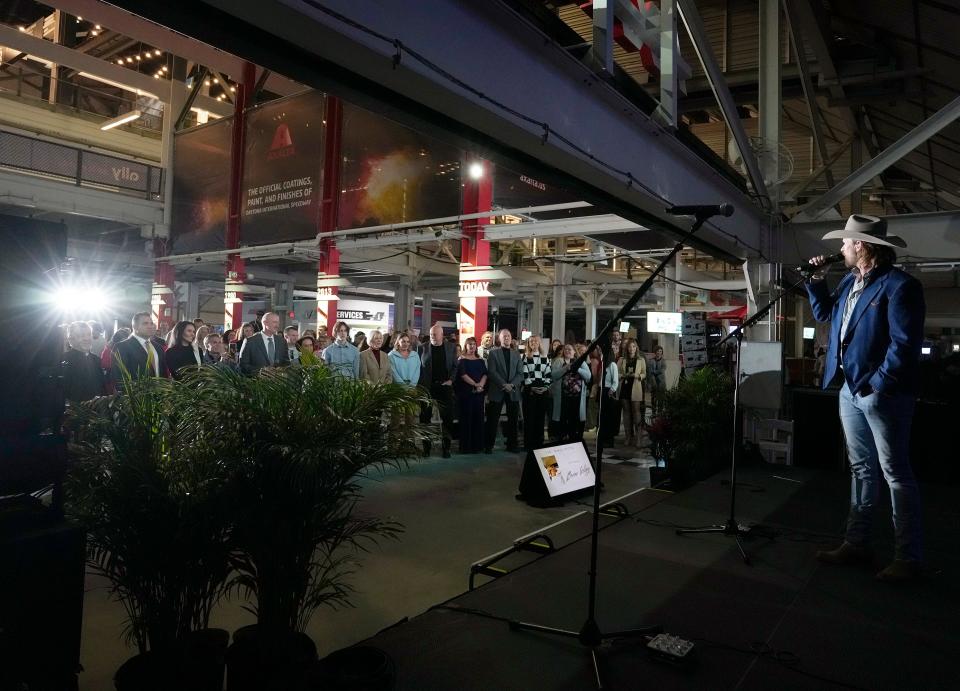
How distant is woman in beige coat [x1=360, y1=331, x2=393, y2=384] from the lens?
7238mm

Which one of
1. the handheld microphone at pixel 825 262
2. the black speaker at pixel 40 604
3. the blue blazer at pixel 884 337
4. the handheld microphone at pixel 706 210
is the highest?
the handheld microphone at pixel 706 210

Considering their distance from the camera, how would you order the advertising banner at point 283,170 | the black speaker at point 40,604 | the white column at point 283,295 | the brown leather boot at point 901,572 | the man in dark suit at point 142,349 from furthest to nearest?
the white column at point 283,295, the advertising banner at point 283,170, the man in dark suit at point 142,349, the brown leather boot at point 901,572, the black speaker at point 40,604

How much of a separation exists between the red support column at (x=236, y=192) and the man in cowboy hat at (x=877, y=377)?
12.6 meters

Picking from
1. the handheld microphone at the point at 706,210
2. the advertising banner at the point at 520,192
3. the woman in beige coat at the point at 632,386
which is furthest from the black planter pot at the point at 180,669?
the woman in beige coat at the point at 632,386

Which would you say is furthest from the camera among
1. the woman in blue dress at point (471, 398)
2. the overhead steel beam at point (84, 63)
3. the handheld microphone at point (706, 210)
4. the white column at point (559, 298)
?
the white column at point (559, 298)

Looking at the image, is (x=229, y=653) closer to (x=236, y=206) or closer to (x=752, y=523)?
(x=752, y=523)

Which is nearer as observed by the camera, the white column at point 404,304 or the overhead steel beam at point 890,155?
the overhead steel beam at point 890,155

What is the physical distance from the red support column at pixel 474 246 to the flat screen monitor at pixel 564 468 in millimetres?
4837

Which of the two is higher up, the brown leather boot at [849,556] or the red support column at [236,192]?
the red support column at [236,192]

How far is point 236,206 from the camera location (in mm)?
13602

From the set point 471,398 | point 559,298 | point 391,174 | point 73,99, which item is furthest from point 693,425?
point 73,99

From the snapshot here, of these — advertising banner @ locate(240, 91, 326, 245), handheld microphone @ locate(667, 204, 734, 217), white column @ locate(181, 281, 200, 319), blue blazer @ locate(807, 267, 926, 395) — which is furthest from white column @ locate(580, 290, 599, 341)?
handheld microphone @ locate(667, 204, 734, 217)

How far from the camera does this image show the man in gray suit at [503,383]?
25.3 feet

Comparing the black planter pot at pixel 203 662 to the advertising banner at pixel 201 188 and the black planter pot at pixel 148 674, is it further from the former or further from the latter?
the advertising banner at pixel 201 188
